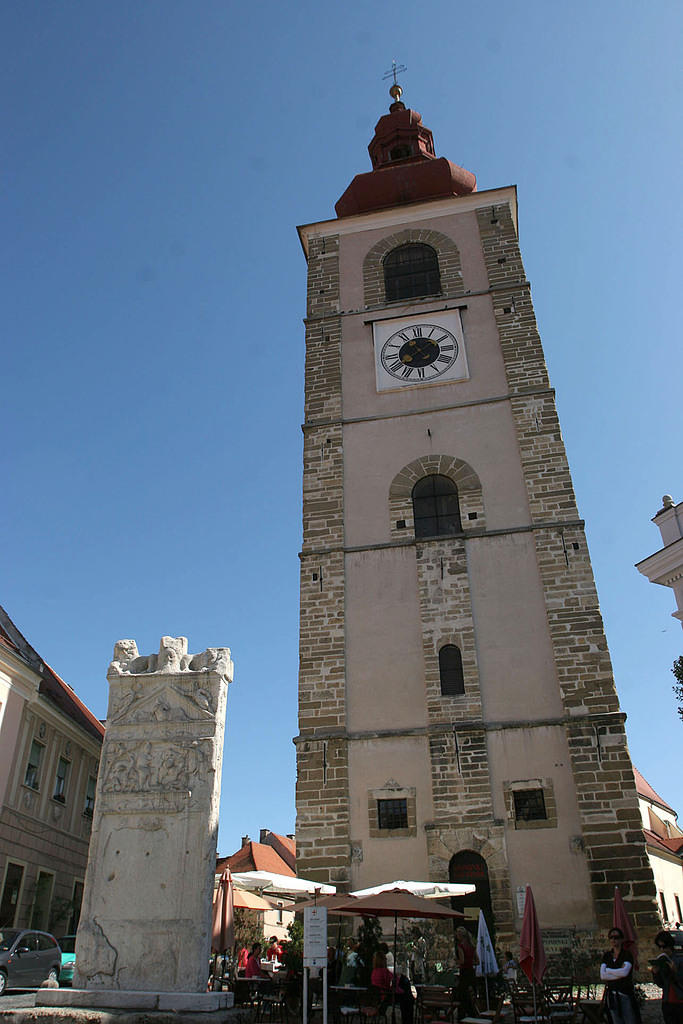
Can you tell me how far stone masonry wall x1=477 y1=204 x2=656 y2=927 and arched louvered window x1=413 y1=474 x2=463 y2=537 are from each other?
1.50 m

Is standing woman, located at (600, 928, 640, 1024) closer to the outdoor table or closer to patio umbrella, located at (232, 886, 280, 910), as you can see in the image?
the outdoor table

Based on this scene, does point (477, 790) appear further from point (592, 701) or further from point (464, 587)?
point (464, 587)

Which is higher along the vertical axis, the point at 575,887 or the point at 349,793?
the point at 349,793

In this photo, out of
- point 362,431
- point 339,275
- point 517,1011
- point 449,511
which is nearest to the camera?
point 517,1011

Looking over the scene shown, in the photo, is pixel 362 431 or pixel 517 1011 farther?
pixel 362 431

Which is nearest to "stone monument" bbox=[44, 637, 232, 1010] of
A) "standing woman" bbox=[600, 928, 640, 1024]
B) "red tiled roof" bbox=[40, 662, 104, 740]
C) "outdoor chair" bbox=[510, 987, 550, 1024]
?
"standing woman" bbox=[600, 928, 640, 1024]

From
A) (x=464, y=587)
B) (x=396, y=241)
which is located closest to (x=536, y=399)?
(x=464, y=587)

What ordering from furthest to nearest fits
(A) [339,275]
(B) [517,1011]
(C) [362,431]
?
(A) [339,275] < (C) [362,431] < (B) [517,1011]

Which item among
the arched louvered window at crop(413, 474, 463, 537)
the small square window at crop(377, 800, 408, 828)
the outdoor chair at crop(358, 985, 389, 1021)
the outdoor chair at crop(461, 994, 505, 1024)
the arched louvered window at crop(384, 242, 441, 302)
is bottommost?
the outdoor chair at crop(461, 994, 505, 1024)

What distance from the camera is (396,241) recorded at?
20.4 metres

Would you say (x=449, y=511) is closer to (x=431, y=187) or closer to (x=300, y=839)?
(x=300, y=839)

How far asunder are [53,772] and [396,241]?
15.4m

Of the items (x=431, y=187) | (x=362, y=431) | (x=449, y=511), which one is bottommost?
(x=449, y=511)

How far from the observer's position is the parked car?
11109mm
